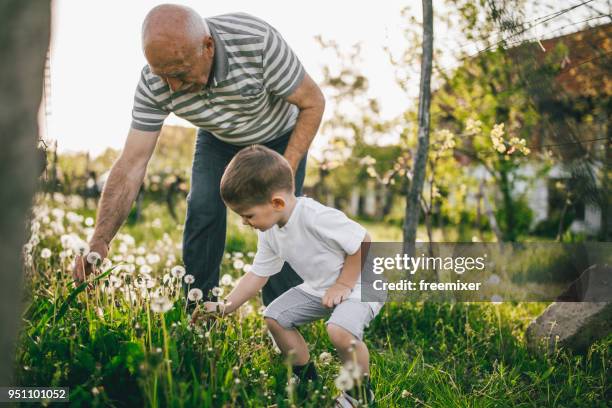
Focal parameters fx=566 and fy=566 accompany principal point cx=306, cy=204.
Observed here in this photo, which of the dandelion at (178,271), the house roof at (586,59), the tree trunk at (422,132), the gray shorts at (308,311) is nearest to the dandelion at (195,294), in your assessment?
the dandelion at (178,271)

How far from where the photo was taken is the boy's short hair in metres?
2.47

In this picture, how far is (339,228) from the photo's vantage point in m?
2.58

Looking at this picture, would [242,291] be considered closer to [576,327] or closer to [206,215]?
[206,215]

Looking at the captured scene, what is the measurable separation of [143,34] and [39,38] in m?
1.54

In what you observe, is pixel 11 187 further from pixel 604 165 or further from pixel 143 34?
pixel 604 165

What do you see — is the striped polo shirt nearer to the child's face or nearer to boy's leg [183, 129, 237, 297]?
boy's leg [183, 129, 237, 297]

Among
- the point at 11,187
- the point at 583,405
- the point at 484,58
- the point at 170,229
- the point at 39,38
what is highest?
the point at 484,58

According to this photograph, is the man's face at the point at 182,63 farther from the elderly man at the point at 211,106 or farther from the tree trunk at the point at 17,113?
the tree trunk at the point at 17,113

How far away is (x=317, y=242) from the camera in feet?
8.72

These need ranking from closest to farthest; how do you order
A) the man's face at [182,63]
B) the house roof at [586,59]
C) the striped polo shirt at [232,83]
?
the man's face at [182,63] < the striped polo shirt at [232,83] < the house roof at [586,59]

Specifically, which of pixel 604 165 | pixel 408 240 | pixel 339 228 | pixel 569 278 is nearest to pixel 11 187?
pixel 339 228

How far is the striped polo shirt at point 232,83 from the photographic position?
3070 millimetres
